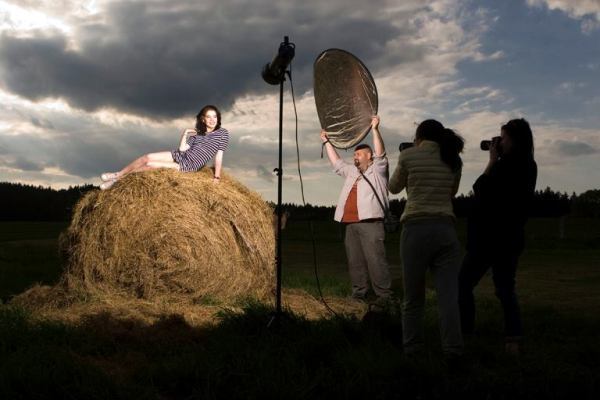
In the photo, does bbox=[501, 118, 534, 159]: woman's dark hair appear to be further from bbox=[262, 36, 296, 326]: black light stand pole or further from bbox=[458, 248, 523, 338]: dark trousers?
bbox=[262, 36, 296, 326]: black light stand pole

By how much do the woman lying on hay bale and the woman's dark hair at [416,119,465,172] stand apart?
4065 millimetres

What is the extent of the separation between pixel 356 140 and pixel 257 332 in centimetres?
273

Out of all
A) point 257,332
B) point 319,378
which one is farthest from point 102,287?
point 319,378

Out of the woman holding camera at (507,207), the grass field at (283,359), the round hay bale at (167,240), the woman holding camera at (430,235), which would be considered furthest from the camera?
the round hay bale at (167,240)

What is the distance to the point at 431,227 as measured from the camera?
443 centimetres

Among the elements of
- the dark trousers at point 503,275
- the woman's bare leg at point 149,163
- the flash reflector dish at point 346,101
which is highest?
the flash reflector dish at point 346,101

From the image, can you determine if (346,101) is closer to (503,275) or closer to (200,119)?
(200,119)

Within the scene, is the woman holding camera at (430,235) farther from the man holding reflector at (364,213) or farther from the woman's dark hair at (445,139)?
the man holding reflector at (364,213)

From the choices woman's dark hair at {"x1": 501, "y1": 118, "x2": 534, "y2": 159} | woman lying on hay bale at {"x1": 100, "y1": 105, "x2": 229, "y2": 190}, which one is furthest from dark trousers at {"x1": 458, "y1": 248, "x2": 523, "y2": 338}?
woman lying on hay bale at {"x1": 100, "y1": 105, "x2": 229, "y2": 190}

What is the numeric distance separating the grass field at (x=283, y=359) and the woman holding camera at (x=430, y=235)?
0.26 meters

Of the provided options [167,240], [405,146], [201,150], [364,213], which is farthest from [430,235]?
[201,150]

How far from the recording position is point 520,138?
516cm

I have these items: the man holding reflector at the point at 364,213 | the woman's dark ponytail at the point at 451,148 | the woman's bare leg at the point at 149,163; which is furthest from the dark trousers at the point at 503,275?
the woman's bare leg at the point at 149,163

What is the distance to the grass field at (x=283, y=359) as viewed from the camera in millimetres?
3889
